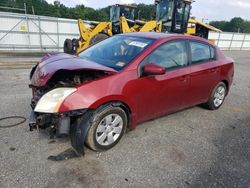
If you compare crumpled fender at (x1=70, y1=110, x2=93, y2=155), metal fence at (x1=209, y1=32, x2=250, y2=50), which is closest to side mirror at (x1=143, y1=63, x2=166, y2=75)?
crumpled fender at (x1=70, y1=110, x2=93, y2=155)

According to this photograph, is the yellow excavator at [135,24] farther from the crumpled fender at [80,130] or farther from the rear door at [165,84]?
the crumpled fender at [80,130]

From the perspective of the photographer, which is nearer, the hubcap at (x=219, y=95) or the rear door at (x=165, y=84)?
the rear door at (x=165, y=84)

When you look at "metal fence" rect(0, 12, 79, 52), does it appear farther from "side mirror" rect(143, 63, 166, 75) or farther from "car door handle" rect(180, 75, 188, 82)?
"side mirror" rect(143, 63, 166, 75)

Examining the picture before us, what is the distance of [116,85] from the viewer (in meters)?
3.07

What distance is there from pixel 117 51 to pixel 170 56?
916 millimetres

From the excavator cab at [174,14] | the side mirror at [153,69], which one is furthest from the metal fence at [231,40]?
the side mirror at [153,69]

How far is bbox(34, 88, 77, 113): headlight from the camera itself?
8.99 feet

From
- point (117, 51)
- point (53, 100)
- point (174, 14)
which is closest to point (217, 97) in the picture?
point (117, 51)

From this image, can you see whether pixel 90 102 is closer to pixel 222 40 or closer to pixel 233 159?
pixel 233 159

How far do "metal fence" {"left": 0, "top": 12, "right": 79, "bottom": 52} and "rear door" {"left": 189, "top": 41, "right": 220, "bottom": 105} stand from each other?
535 inches

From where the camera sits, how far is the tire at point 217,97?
4919 mm

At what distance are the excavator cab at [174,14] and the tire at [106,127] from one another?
442 inches

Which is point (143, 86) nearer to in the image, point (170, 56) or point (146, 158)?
point (170, 56)

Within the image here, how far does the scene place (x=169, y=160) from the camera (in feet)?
10.2
